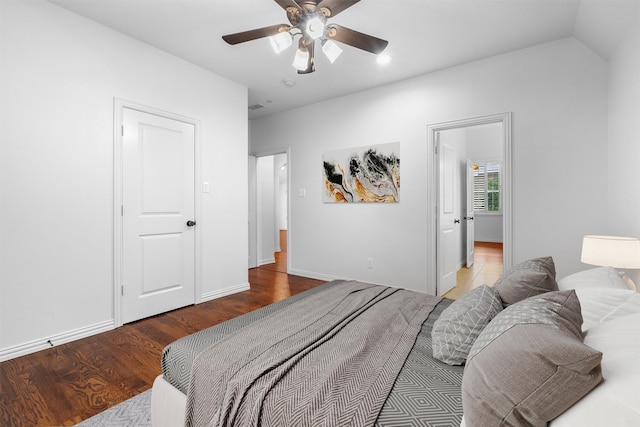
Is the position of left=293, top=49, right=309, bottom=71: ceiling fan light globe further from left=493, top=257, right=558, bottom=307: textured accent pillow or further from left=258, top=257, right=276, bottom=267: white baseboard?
left=258, top=257, right=276, bottom=267: white baseboard

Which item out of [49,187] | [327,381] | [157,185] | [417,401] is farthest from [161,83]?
[417,401]

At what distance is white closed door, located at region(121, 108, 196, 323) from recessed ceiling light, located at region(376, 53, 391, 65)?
2195mm

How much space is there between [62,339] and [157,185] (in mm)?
1522

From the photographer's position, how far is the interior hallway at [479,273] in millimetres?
3973

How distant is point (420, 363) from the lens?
114 centimetres

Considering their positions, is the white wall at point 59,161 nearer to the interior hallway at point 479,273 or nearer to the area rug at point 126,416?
the area rug at point 126,416

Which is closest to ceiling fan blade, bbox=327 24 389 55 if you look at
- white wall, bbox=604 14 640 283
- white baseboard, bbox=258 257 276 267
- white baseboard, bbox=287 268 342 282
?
white wall, bbox=604 14 640 283

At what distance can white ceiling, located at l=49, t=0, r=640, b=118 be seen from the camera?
2.32 metres

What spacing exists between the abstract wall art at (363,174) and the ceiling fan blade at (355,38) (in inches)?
69.6

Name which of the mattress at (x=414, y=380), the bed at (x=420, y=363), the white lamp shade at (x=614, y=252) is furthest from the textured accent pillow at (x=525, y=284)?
the white lamp shade at (x=614, y=252)

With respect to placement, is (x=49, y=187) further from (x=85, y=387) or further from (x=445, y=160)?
(x=445, y=160)

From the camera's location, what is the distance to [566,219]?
2.81 meters

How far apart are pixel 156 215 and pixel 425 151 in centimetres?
310

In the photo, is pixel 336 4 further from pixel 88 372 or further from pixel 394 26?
pixel 88 372
